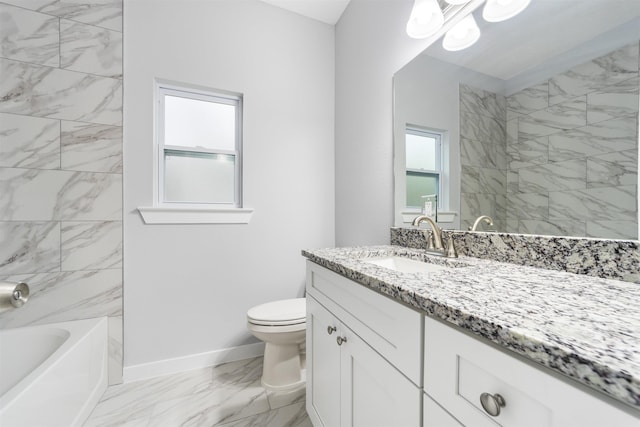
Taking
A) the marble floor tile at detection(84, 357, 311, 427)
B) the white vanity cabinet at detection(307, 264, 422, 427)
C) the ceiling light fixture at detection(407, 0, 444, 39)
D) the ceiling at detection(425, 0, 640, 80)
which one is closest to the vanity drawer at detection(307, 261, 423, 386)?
the white vanity cabinet at detection(307, 264, 422, 427)

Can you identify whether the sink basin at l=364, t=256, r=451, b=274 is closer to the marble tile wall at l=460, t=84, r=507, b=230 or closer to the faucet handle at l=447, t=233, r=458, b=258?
the faucet handle at l=447, t=233, r=458, b=258

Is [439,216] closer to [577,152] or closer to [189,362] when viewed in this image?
[577,152]

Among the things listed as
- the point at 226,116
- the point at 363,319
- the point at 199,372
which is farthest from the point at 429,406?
the point at 226,116

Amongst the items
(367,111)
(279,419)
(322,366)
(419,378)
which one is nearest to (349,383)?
(322,366)

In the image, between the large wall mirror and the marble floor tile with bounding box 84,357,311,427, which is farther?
the marble floor tile with bounding box 84,357,311,427

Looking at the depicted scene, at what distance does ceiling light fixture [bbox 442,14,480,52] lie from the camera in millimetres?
1095

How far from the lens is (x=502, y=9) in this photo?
97 cm

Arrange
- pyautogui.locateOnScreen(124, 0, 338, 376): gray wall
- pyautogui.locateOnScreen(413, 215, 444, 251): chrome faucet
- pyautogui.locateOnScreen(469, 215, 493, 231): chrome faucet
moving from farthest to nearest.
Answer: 1. pyautogui.locateOnScreen(124, 0, 338, 376): gray wall
2. pyautogui.locateOnScreen(413, 215, 444, 251): chrome faucet
3. pyautogui.locateOnScreen(469, 215, 493, 231): chrome faucet

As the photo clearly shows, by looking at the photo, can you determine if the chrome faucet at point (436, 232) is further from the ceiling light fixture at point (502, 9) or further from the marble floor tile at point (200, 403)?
the marble floor tile at point (200, 403)

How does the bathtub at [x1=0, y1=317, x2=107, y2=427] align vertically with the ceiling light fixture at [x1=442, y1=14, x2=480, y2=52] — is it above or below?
below

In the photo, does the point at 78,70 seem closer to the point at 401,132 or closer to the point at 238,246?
the point at 238,246

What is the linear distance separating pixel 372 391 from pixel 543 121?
990 millimetres

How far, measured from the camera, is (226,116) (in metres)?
1.97

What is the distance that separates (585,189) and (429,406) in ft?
2.43
